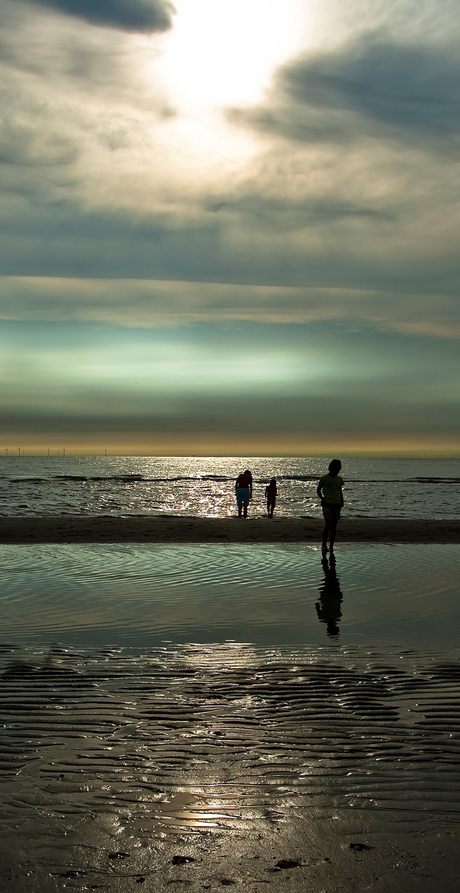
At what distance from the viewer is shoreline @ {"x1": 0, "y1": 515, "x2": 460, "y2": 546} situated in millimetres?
17766

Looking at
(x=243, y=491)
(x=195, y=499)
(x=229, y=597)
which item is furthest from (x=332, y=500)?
(x=195, y=499)

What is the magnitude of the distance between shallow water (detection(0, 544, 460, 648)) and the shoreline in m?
2.55

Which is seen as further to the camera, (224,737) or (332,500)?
(332,500)

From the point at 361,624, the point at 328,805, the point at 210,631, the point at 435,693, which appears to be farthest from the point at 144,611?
the point at 328,805

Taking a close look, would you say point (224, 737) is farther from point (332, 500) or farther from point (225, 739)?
point (332, 500)

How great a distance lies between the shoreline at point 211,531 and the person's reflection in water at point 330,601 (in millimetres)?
5250

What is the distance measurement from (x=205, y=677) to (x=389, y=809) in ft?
8.43

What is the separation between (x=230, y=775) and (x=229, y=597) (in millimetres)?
5718

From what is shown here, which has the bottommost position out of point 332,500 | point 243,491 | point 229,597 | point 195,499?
point 195,499

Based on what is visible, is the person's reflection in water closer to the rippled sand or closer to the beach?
the beach

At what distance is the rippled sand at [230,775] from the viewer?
Answer: 10.0 ft

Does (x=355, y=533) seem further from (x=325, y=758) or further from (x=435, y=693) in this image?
(x=325, y=758)

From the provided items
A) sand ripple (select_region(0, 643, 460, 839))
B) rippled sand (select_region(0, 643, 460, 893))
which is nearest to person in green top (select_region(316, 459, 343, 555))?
sand ripple (select_region(0, 643, 460, 839))

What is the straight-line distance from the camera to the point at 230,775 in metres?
3.96
